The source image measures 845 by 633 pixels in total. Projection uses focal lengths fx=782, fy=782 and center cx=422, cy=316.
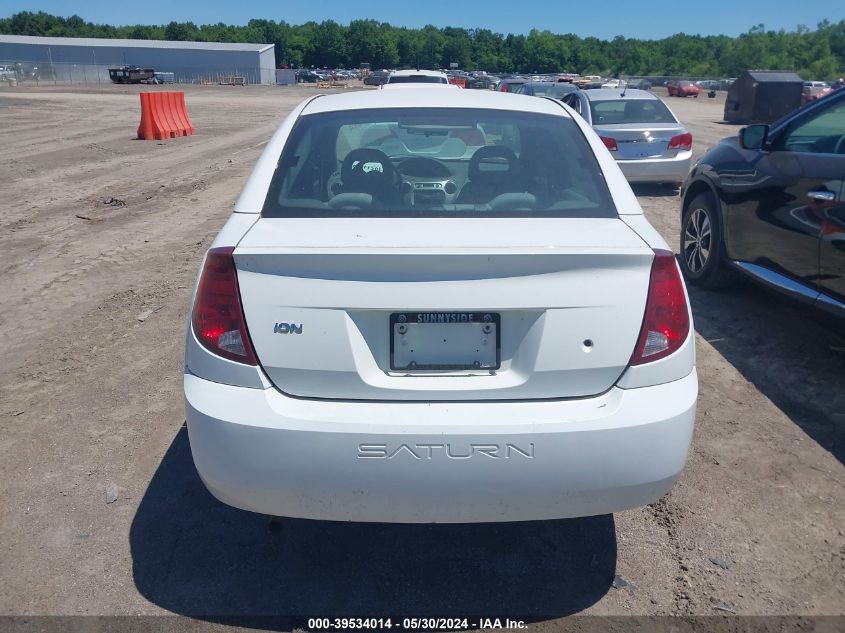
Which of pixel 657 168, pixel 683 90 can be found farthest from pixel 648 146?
pixel 683 90

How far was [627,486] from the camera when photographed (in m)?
2.64

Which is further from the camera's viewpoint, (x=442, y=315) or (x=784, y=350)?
(x=784, y=350)

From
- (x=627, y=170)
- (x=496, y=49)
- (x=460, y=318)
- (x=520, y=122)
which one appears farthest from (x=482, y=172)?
(x=496, y=49)

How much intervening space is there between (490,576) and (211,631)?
1074 mm

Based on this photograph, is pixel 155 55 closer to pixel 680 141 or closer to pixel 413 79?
pixel 413 79

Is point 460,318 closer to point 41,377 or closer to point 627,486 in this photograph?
point 627,486

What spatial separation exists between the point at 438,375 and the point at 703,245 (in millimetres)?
4671

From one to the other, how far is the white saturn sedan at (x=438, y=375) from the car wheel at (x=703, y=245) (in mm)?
3865

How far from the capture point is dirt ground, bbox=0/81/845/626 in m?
2.97

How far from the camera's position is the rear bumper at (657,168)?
12133 millimetres

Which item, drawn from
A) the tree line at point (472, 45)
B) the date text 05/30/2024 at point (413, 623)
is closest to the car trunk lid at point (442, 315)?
the date text 05/30/2024 at point (413, 623)

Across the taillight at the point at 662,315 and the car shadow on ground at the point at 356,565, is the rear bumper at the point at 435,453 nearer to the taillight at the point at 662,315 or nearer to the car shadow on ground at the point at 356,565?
the taillight at the point at 662,315

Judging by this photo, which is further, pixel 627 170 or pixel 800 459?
pixel 627 170

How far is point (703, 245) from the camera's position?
6633mm
